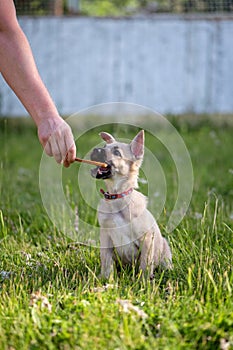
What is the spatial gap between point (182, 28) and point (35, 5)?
7.43 ft

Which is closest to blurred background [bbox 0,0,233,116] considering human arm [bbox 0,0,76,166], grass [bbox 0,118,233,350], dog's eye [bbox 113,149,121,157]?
grass [bbox 0,118,233,350]

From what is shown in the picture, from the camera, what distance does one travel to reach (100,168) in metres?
2.97

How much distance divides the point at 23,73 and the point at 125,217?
0.90m

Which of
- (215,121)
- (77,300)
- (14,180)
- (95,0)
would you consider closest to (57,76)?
(95,0)

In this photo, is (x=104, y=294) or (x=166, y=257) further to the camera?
(x=166, y=257)

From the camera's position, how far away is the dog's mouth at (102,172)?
2.94 meters

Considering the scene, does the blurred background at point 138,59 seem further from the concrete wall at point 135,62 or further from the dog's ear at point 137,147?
the dog's ear at point 137,147

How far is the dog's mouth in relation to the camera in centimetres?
294

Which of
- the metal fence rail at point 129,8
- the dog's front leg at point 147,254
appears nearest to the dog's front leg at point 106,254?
the dog's front leg at point 147,254

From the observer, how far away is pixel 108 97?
9.03 metres

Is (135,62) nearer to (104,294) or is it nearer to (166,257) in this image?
(166,257)

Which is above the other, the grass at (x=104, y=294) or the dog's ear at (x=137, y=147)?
the dog's ear at (x=137, y=147)

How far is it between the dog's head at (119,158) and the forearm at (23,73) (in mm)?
434

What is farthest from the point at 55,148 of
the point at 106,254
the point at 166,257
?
the point at 166,257
